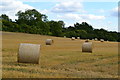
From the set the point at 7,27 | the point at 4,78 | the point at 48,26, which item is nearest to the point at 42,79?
the point at 4,78

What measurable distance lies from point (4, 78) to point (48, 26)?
115472mm

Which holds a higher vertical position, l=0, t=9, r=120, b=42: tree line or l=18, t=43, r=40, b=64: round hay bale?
l=0, t=9, r=120, b=42: tree line

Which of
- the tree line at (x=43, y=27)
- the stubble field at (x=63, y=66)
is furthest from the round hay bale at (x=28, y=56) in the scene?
the tree line at (x=43, y=27)

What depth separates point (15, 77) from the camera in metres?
10.5

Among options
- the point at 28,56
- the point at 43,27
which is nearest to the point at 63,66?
the point at 28,56

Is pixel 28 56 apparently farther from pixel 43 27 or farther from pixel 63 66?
pixel 43 27

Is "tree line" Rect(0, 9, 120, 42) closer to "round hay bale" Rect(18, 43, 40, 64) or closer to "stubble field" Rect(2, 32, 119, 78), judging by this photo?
"stubble field" Rect(2, 32, 119, 78)

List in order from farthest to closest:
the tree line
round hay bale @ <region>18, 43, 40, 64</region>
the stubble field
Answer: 1. the tree line
2. round hay bale @ <region>18, 43, 40, 64</region>
3. the stubble field

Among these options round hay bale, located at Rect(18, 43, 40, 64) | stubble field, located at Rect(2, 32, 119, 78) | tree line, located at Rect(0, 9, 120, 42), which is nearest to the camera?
stubble field, located at Rect(2, 32, 119, 78)

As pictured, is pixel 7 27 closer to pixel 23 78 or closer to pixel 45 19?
pixel 45 19

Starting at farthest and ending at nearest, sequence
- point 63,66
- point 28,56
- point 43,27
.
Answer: point 43,27
point 63,66
point 28,56

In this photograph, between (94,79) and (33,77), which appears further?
(94,79)

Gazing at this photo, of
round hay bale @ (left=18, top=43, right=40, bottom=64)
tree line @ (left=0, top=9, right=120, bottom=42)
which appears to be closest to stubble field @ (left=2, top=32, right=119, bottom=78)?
round hay bale @ (left=18, top=43, right=40, bottom=64)

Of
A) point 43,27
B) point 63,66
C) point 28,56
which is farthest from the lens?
point 43,27
